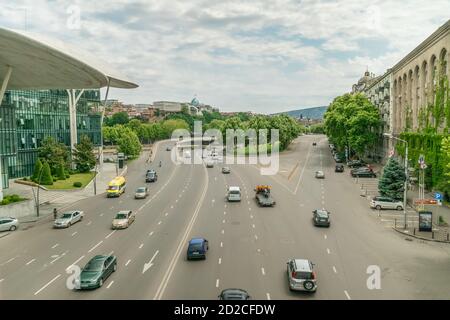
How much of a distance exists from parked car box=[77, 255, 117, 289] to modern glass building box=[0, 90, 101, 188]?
128 ft

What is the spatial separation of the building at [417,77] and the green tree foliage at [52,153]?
56162 mm

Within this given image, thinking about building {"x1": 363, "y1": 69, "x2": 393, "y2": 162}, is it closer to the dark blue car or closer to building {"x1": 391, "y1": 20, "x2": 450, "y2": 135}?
building {"x1": 391, "y1": 20, "x2": 450, "y2": 135}

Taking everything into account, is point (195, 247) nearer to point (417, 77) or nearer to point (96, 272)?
point (96, 272)

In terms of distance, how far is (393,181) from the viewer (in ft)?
157

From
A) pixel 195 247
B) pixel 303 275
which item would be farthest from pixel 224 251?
pixel 303 275

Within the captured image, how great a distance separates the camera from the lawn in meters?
61.2

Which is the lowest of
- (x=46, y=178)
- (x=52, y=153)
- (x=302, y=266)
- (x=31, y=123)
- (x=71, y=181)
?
(x=71, y=181)

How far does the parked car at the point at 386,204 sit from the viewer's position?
44875 mm

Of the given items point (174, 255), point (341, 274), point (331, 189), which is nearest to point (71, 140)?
point (331, 189)

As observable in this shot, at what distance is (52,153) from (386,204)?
175 ft

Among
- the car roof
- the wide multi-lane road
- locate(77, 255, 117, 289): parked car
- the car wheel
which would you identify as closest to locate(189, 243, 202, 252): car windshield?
the wide multi-lane road

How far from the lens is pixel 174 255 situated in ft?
96.4

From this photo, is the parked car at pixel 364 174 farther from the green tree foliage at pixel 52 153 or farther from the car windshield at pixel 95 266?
the car windshield at pixel 95 266
